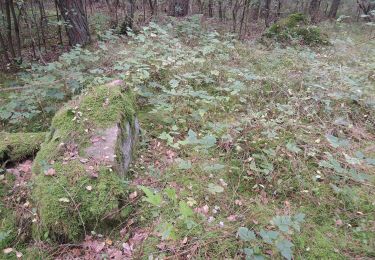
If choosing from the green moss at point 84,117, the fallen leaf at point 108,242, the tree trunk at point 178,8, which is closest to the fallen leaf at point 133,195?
the fallen leaf at point 108,242

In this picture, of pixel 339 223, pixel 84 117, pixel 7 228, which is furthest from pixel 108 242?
pixel 339 223

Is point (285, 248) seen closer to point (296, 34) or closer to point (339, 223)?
point (339, 223)

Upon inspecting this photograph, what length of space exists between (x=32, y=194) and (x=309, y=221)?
2621 millimetres

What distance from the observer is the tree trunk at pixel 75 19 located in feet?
21.7

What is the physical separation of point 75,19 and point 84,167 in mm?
5192

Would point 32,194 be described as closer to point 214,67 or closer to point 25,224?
point 25,224

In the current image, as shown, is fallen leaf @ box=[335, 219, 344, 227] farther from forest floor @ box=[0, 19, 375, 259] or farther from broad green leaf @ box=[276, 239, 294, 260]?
broad green leaf @ box=[276, 239, 294, 260]

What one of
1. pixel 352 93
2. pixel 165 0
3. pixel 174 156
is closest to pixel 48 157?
pixel 174 156

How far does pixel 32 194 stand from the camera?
9.24 feet

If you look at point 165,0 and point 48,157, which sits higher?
point 165,0

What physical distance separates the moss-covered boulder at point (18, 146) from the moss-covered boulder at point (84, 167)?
0.86 feet

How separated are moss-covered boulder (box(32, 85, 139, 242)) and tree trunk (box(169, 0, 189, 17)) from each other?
738cm

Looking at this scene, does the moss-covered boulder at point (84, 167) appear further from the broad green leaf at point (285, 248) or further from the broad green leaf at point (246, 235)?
the broad green leaf at point (285, 248)

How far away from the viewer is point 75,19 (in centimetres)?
691
